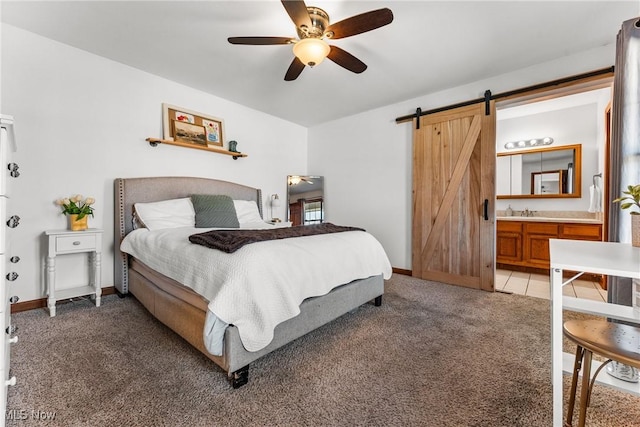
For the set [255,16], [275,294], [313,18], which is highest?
[255,16]

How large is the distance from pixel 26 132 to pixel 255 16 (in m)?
2.37

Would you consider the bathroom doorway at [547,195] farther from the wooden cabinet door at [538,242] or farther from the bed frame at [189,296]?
the bed frame at [189,296]

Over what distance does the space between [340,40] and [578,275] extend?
2545 millimetres

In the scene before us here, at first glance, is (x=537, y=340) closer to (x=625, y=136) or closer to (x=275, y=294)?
(x=625, y=136)

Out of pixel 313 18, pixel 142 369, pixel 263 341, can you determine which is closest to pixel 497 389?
pixel 263 341

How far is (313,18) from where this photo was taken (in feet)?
6.69

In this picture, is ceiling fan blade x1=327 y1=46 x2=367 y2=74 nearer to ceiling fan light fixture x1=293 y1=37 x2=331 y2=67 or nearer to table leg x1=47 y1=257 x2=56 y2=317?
ceiling fan light fixture x1=293 y1=37 x2=331 y2=67

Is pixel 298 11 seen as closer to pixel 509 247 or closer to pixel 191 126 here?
pixel 191 126

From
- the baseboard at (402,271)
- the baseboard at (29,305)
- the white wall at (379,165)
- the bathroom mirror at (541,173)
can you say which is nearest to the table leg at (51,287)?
the baseboard at (29,305)

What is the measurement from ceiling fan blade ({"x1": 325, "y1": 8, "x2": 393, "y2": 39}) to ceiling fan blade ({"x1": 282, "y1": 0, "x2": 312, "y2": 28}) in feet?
0.70

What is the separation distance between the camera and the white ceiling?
2135 millimetres

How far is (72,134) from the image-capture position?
2713 millimetres

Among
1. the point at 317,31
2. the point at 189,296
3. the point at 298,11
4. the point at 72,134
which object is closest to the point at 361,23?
the point at 317,31

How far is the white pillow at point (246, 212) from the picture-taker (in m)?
3.57
